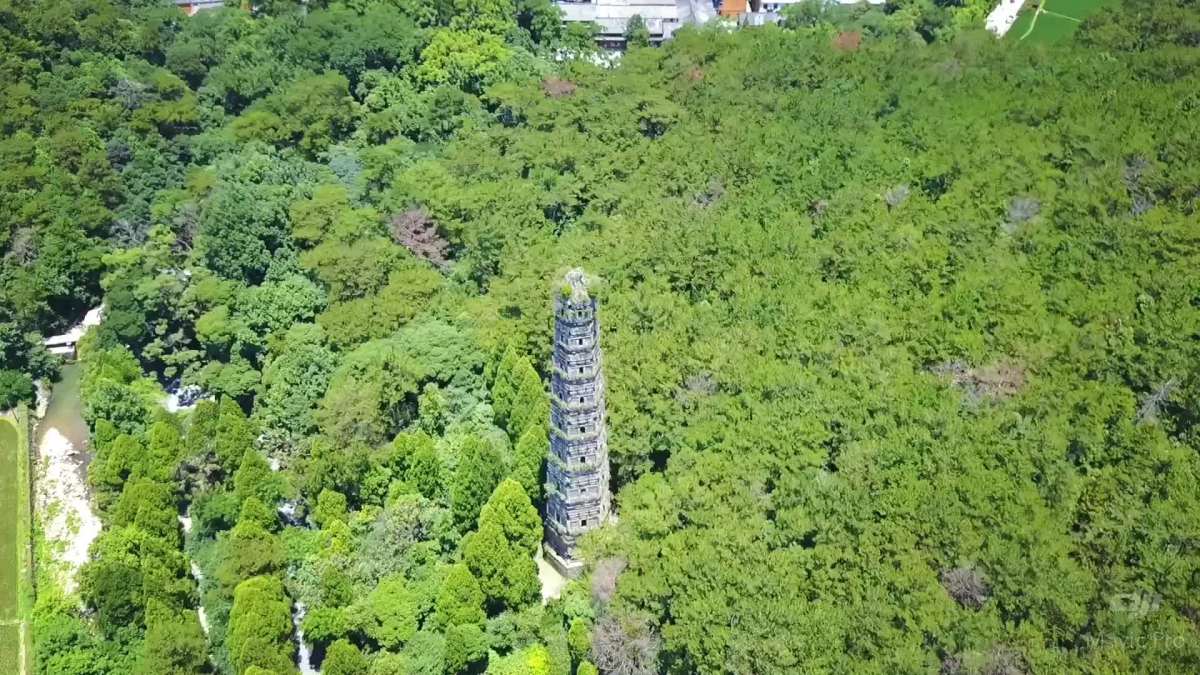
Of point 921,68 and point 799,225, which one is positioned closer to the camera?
point 799,225

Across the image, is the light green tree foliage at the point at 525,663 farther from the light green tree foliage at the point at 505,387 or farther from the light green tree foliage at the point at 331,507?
the light green tree foliage at the point at 505,387

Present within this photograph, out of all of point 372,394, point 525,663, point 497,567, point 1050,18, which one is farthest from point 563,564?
point 1050,18

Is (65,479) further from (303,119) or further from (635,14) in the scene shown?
(635,14)

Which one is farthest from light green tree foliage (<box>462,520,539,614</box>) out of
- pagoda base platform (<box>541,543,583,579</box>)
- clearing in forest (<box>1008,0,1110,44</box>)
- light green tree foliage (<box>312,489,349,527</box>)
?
clearing in forest (<box>1008,0,1110,44</box>)

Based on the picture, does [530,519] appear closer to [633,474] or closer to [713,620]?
[633,474]

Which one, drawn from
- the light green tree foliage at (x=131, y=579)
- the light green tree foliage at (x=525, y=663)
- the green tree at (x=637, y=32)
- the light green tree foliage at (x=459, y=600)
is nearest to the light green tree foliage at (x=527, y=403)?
the light green tree foliage at (x=459, y=600)

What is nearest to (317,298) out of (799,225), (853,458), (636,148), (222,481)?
(222,481)

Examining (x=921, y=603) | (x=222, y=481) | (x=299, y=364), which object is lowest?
(x=222, y=481)
